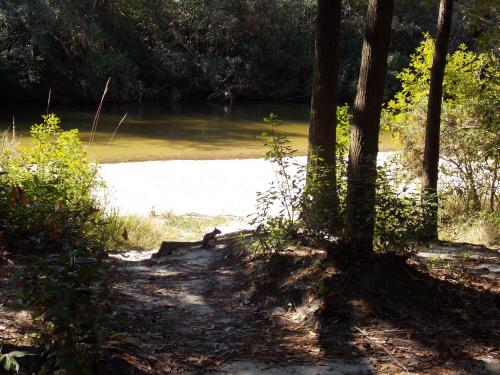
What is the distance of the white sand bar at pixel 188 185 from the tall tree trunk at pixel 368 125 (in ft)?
23.3

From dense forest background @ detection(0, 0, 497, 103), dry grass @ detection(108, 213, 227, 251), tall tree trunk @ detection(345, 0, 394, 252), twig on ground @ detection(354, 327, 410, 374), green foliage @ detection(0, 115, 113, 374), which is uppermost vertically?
dense forest background @ detection(0, 0, 497, 103)

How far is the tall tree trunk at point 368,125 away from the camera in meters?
4.87

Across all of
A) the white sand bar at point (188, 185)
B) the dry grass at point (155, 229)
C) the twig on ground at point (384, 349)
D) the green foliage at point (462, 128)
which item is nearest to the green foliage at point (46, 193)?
the dry grass at point (155, 229)

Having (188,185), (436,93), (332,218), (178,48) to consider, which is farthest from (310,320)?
(178,48)

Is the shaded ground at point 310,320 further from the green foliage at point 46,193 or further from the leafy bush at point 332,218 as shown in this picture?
the green foliage at point 46,193

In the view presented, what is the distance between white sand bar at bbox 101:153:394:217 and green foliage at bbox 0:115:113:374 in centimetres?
390

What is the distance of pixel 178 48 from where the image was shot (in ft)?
116

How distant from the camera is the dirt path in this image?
3840 mm

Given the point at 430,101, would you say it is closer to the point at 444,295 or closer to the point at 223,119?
the point at 444,295

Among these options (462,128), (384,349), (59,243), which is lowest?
(384,349)

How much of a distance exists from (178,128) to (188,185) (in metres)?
11.4

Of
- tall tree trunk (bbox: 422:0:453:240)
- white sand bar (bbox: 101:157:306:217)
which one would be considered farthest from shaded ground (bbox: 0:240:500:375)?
white sand bar (bbox: 101:157:306:217)

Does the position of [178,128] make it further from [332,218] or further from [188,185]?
[332,218]

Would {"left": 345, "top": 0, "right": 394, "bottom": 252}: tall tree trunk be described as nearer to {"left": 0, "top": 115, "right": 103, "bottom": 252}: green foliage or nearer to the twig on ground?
the twig on ground
